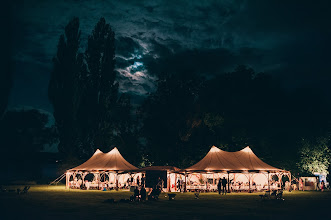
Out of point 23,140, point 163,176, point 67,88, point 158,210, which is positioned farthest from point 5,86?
point 158,210

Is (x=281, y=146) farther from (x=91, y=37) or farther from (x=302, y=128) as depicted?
(x=91, y=37)

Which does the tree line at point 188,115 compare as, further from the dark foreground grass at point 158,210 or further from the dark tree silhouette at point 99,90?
the dark foreground grass at point 158,210

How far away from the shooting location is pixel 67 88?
3712cm

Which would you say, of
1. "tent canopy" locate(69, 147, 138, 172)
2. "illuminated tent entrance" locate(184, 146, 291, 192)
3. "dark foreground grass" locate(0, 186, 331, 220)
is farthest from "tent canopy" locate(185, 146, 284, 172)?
"dark foreground grass" locate(0, 186, 331, 220)

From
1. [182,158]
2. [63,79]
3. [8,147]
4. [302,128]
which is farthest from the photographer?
[8,147]

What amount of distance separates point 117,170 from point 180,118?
15.6 m

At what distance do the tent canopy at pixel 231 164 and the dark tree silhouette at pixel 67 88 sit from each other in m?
13.9

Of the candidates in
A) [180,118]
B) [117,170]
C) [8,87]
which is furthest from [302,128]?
[8,87]

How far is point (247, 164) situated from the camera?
29.0 m

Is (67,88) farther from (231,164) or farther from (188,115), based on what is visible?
(231,164)

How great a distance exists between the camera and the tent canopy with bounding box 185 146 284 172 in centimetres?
2808

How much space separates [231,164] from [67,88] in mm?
17998

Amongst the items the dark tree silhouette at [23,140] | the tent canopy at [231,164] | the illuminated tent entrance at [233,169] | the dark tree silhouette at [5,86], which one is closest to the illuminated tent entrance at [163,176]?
the illuminated tent entrance at [233,169]

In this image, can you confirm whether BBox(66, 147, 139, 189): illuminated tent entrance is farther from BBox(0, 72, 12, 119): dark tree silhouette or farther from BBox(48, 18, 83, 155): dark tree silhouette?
BBox(0, 72, 12, 119): dark tree silhouette
